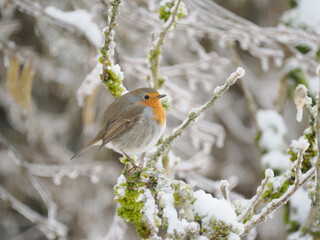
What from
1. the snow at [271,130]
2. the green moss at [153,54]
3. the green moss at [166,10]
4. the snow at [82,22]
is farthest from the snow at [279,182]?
the snow at [82,22]

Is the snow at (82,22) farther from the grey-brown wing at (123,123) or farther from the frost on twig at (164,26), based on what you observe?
the frost on twig at (164,26)

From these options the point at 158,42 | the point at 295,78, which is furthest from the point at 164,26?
the point at 295,78

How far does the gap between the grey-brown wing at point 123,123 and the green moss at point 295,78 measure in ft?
5.13

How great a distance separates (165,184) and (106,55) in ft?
1.91

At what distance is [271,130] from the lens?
10.6 feet

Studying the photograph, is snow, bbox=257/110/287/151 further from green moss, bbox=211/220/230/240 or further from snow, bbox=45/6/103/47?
green moss, bbox=211/220/230/240

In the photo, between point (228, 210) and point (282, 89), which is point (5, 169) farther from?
point (228, 210)

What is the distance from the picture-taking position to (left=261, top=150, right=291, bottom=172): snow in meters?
2.80

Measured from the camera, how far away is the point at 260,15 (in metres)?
6.27


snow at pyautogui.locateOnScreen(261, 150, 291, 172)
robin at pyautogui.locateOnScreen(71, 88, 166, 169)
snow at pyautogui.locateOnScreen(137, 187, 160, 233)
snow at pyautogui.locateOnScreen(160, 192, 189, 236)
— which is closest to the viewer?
snow at pyautogui.locateOnScreen(160, 192, 189, 236)

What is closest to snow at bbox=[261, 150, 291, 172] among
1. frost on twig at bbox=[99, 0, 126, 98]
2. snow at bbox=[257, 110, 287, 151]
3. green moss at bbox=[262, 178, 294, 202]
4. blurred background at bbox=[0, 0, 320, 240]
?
snow at bbox=[257, 110, 287, 151]

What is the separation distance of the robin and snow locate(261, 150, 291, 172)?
103cm

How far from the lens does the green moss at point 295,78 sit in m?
3.28

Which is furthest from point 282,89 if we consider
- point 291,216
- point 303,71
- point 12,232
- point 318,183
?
point 12,232
